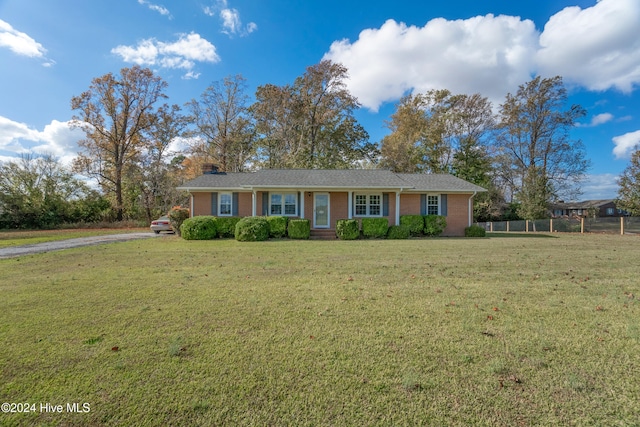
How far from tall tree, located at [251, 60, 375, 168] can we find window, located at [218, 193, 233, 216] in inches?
434

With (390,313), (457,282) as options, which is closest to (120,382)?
(390,313)

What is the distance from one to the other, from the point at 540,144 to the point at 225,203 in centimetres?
2865

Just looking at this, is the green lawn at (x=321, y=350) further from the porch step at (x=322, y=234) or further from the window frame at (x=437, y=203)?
the window frame at (x=437, y=203)

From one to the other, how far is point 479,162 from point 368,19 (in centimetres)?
1926

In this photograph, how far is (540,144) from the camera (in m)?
26.8

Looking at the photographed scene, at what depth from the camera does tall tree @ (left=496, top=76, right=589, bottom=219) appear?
25.3m

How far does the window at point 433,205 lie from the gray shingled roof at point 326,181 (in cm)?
64

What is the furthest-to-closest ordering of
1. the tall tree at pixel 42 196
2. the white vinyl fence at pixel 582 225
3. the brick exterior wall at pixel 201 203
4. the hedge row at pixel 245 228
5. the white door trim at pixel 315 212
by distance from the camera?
the tall tree at pixel 42 196 → the white vinyl fence at pixel 582 225 → the brick exterior wall at pixel 201 203 → the white door trim at pixel 315 212 → the hedge row at pixel 245 228

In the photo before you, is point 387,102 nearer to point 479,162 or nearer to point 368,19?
point 479,162

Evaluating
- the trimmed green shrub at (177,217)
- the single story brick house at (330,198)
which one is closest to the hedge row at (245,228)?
the single story brick house at (330,198)

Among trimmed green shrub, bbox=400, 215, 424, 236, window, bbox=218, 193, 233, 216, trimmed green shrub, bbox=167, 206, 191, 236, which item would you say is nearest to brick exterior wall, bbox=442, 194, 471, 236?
trimmed green shrub, bbox=400, 215, 424, 236

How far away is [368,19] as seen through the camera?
1538 centimetres

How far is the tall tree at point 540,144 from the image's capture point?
83.0 ft

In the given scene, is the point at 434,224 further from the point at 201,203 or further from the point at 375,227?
the point at 201,203
